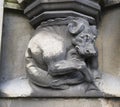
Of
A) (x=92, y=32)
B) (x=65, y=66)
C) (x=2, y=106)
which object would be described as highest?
(x=92, y=32)

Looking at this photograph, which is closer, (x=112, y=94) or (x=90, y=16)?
(x=112, y=94)

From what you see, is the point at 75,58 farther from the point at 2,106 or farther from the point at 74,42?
the point at 2,106

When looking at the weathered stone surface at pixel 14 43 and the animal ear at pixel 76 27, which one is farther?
the weathered stone surface at pixel 14 43

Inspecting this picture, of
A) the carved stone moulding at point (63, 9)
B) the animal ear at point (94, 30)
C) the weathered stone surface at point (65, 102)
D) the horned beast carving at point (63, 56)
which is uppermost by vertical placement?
the carved stone moulding at point (63, 9)

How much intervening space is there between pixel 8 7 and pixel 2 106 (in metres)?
0.54

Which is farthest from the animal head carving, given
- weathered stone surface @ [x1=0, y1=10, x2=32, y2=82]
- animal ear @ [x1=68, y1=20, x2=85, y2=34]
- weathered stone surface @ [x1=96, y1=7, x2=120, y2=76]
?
weathered stone surface @ [x1=0, y1=10, x2=32, y2=82]

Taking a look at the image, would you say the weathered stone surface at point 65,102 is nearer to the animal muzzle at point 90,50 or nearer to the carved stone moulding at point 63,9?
the animal muzzle at point 90,50

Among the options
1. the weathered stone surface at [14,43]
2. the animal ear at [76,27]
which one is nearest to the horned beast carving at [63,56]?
the animal ear at [76,27]

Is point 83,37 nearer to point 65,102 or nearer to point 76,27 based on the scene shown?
point 76,27

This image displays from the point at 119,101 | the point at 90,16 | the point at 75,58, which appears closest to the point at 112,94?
the point at 119,101

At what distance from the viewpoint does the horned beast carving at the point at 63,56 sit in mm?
2318

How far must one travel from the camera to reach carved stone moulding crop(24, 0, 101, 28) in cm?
243

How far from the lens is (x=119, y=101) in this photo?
234cm

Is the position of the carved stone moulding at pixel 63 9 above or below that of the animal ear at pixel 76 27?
above
